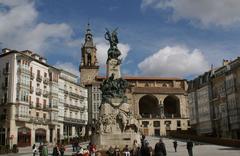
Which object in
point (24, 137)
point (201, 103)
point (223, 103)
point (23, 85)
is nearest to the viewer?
point (24, 137)

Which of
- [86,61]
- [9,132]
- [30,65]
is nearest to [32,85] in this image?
[30,65]

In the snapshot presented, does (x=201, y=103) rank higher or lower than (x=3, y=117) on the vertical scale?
higher

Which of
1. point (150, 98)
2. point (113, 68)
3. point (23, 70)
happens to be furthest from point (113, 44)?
point (150, 98)

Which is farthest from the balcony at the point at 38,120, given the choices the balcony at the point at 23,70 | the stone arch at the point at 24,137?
the balcony at the point at 23,70

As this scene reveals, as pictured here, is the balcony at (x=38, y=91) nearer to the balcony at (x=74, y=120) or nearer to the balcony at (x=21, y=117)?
the balcony at (x=21, y=117)

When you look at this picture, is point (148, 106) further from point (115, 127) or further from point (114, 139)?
point (114, 139)

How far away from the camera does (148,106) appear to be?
108 m

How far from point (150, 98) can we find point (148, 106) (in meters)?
2.81

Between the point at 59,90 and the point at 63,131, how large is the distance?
28.0 feet

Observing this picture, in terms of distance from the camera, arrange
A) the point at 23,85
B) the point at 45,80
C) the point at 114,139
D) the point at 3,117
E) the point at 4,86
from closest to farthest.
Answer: the point at 114,139
the point at 3,117
the point at 4,86
the point at 23,85
the point at 45,80

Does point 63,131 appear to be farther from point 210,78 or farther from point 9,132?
point 210,78

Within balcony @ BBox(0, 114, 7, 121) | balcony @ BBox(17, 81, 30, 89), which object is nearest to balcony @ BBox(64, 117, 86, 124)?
balcony @ BBox(17, 81, 30, 89)

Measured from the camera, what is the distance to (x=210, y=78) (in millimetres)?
71750

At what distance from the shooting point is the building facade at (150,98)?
9919cm
